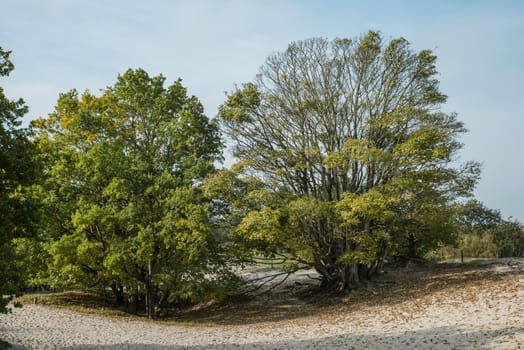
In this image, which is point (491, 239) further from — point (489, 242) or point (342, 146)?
point (342, 146)

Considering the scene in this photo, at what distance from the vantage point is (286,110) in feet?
80.0

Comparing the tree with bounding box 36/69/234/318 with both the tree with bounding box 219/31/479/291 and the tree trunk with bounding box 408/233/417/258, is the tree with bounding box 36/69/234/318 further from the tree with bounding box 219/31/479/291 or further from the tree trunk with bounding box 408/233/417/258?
the tree trunk with bounding box 408/233/417/258

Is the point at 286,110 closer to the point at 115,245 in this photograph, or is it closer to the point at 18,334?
the point at 115,245

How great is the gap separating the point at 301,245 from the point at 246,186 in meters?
4.09

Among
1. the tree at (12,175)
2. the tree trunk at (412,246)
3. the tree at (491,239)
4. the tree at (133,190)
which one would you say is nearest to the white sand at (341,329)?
the tree at (133,190)

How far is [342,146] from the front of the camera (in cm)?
2338

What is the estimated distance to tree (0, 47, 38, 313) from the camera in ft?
30.8

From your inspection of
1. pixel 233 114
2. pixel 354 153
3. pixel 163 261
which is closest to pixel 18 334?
pixel 163 261

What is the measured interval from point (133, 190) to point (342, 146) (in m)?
10.8

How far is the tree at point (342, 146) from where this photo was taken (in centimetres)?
2144

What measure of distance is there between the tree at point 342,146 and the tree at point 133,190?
238 cm

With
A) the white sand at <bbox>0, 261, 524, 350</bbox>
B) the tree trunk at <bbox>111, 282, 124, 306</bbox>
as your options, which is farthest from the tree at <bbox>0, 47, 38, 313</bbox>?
the tree trunk at <bbox>111, 282, 124, 306</bbox>

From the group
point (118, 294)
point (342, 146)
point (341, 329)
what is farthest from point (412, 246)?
A: point (118, 294)

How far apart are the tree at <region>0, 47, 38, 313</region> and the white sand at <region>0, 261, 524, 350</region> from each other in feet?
12.6
